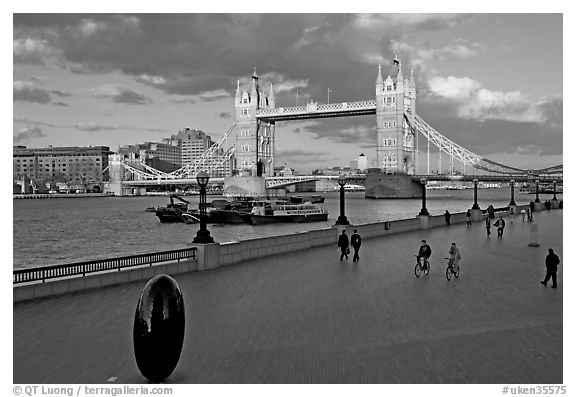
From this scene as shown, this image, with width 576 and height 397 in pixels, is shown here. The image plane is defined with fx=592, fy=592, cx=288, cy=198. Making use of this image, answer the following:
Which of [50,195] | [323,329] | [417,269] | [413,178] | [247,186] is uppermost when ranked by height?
[413,178]

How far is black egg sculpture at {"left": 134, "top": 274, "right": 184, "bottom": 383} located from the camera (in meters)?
6.79

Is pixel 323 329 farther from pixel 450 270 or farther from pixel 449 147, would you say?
pixel 449 147

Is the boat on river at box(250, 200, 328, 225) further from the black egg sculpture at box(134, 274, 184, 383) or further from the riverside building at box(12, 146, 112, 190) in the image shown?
the riverside building at box(12, 146, 112, 190)

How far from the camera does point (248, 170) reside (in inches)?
5635

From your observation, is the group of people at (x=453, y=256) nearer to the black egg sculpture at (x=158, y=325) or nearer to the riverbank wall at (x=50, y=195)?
the black egg sculpture at (x=158, y=325)

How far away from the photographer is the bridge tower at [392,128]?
130m

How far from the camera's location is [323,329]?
31.9 ft

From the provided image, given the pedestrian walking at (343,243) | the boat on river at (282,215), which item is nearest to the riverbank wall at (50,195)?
the boat on river at (282,215)

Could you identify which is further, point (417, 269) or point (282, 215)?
point (282, 215)

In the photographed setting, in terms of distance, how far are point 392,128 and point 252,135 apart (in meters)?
36.5

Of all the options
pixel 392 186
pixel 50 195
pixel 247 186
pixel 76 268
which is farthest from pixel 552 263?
pixel 50 195

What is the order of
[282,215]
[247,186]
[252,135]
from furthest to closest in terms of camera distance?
[252,135]
[247,186]
[282,215]

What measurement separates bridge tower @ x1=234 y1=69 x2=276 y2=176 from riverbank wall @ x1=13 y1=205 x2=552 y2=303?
397 feet
